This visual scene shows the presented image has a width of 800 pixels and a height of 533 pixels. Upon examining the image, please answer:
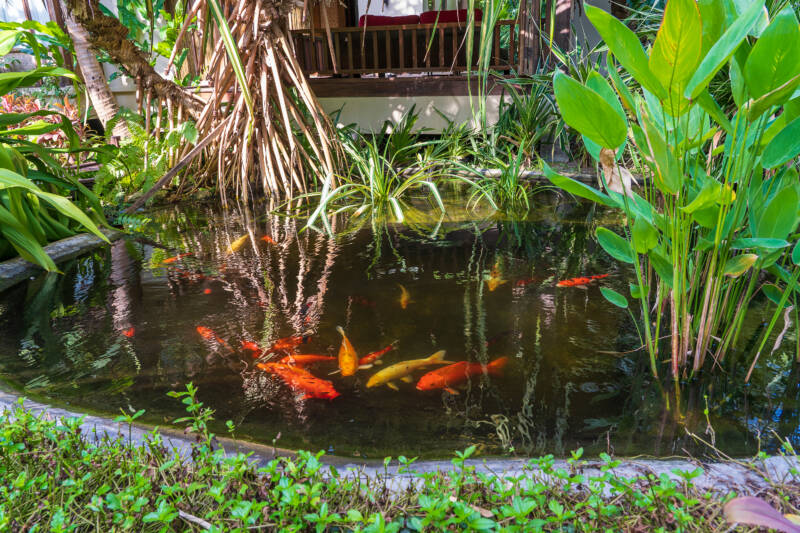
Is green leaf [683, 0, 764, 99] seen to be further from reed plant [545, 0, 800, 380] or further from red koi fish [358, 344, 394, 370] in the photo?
red koi fish [358, 344, 394, 370]

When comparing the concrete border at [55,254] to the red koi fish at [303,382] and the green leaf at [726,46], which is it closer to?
the red koi fish at [303,382]

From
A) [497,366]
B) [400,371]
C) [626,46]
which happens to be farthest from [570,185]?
[400,371]

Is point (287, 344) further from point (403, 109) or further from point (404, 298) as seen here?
point (403, 109)

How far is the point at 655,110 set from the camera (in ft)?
4.92

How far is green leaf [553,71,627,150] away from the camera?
1.16 metres

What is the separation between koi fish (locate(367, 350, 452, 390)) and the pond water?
26mm

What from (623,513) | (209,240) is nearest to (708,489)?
(623,513)

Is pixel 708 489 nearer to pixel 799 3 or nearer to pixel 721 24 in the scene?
pixel 721 24

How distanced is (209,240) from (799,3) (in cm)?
305

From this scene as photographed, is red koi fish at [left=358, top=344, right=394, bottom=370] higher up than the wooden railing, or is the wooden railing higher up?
the wooden railing

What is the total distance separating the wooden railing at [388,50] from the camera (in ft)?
19.5

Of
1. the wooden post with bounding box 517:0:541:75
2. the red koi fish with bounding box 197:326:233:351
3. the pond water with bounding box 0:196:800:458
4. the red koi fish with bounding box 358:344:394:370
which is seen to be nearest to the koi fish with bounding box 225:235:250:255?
the pond water with bounding box 0:196:800:458

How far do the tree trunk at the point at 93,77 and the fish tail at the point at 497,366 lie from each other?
13.8 ft

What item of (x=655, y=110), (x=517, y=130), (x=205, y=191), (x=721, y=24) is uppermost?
(x=721, y=24)
